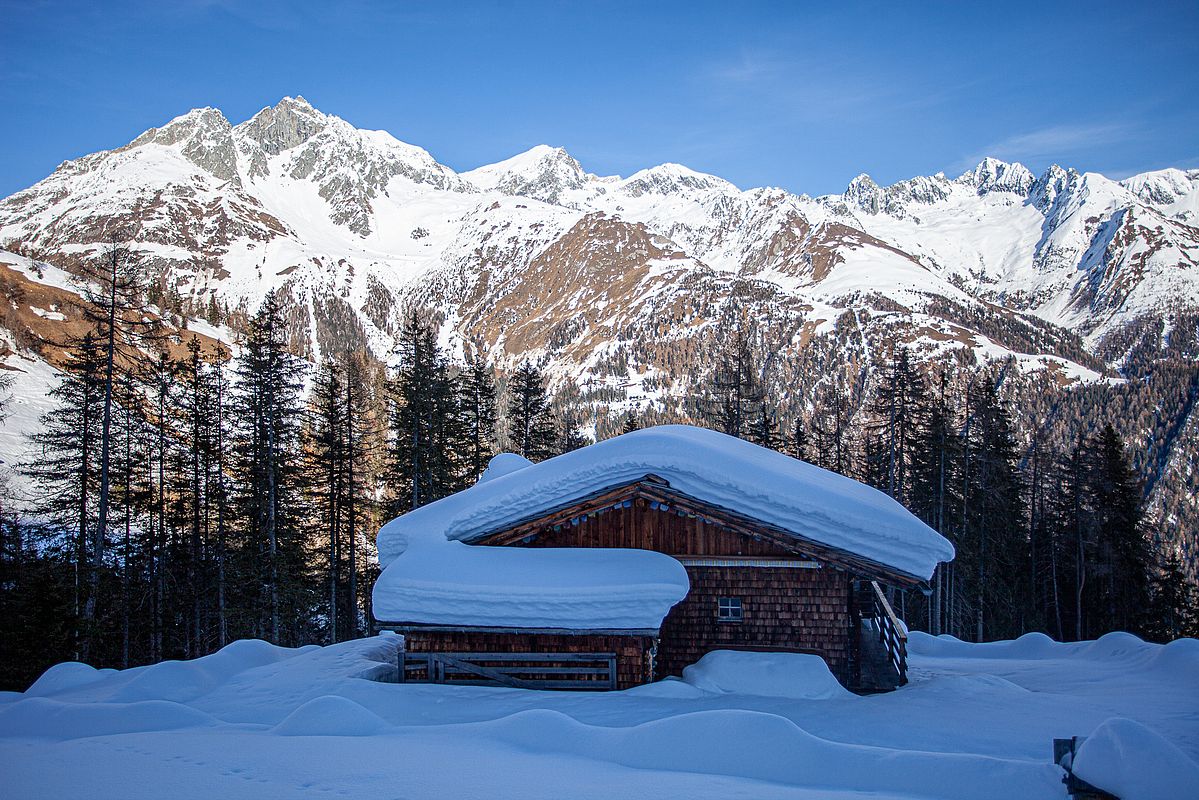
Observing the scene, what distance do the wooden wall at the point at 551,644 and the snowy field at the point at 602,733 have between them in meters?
0.51

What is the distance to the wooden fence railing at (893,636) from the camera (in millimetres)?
14797

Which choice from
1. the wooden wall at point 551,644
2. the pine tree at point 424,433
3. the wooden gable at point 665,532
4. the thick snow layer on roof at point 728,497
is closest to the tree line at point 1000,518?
the pine tree at point 424,433

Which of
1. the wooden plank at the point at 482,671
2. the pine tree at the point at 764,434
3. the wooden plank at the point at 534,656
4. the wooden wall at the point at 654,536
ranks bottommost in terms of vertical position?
the wooden plank at the point at 482,671

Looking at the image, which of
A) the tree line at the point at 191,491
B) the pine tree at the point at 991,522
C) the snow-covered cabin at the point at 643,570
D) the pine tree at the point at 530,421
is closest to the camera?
the snow-covered cabin at the point at 643,570

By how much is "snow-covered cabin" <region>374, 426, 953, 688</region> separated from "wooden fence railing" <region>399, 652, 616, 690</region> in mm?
28

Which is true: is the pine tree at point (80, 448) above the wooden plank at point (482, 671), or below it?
above

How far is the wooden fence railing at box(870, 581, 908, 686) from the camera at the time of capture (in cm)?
1480

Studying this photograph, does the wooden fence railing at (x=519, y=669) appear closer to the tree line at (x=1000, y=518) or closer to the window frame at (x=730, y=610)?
the window frame at (x=730, y=610)

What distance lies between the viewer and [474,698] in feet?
41.2

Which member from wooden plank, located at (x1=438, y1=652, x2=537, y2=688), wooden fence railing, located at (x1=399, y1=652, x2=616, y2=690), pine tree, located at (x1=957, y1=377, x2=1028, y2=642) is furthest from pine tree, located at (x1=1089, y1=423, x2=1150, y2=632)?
wooden plank, located at (x1=438, y1=652, x2=537, y2=688)

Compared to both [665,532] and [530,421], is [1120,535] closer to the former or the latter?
[530,421]

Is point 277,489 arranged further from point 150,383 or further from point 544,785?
point 544,785

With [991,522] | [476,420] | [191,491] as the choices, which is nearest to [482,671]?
[191,491]

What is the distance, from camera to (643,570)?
13562 mm
